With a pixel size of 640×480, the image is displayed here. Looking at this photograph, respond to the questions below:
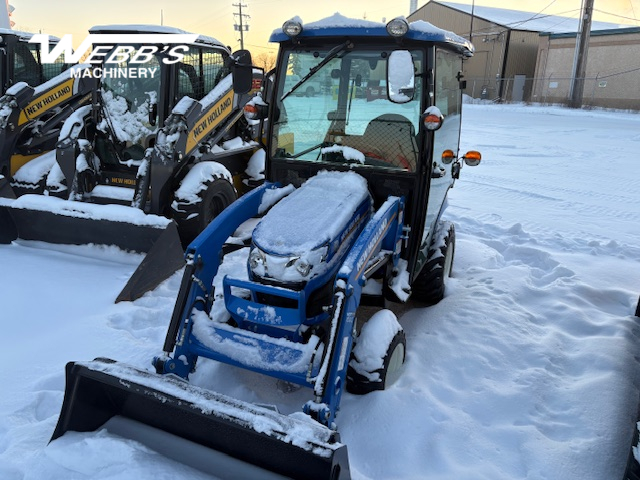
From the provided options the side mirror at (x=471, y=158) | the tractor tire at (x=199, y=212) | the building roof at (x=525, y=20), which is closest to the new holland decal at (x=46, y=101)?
the tractor tire at (x=199, y=212)

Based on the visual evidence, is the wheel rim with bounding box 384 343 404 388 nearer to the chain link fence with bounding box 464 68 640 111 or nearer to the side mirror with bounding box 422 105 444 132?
the side mirror with bounding box 422 105 444 132

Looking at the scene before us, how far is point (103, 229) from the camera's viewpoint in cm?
520

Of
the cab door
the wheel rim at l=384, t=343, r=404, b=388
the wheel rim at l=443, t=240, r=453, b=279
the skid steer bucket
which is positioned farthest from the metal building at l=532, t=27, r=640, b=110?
the wheel rim at l=384, t=343, r=404, b=388

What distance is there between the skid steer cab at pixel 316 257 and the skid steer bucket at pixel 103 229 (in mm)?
1247

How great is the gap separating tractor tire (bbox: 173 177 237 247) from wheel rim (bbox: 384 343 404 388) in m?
2.97

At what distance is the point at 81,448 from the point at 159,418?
39 cm

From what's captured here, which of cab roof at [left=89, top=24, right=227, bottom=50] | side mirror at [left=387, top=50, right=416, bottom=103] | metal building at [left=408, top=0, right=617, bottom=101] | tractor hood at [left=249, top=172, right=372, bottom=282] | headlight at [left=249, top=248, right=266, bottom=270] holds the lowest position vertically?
headlight at [left=249, top=248, right=266, bottom=270]

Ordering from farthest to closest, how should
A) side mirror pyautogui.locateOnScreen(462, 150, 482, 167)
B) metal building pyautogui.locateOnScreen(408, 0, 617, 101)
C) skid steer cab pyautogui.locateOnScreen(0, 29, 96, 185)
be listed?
metal building pyautogui.locateOnScreen(408, 0, 617, 101) < skid steer cab pyautogui.locateOnScreen(0, 29, 96, 185) < side mirror pyautogui.locateOnScreen(462, 150, 482, 167)

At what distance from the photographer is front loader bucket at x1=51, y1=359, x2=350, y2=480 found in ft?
7.24

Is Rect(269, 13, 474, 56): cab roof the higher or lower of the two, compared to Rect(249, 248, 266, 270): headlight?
higher

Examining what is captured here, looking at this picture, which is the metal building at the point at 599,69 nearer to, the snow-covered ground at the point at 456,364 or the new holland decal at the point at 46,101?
the snow-covered ground at the point at 456,364

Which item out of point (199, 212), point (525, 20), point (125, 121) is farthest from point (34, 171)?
point (525, 20)

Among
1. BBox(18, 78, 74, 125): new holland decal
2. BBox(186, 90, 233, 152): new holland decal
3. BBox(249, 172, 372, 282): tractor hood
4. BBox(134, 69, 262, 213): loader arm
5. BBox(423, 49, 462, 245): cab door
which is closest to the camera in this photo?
BBox(249, 172, 372, 282): tractor hood

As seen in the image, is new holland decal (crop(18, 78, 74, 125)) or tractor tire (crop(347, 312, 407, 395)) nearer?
tractor tire (crop(347, 312, 407, 395))
